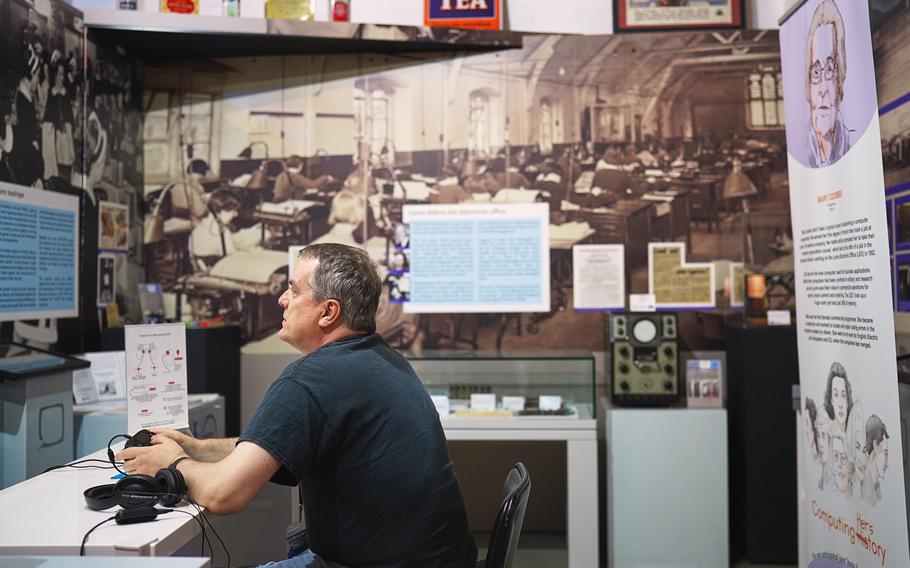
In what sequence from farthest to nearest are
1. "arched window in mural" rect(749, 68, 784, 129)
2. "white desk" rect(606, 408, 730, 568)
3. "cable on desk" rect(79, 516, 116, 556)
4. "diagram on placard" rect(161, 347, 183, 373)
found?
1. "arched window in mural" rect(749, 68, 784, 129)
2. "white desk" rect(606, 408, 730, 568)
3. "diagram on placard" rect(161, 347, 183, 373)
4. "cable on desk" rect(79, 516, 116, 556)

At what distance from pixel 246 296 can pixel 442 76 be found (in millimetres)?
1738

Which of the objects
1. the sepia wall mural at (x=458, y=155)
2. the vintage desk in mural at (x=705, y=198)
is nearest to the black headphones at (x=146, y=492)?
the sepia wall mural at (x=458, y=155)

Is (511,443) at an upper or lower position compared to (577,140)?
lower

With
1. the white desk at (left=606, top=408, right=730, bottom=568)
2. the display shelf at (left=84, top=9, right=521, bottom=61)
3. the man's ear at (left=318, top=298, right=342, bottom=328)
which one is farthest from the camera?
the display shelf at (left=84, top=9, right=521, bottom=61)

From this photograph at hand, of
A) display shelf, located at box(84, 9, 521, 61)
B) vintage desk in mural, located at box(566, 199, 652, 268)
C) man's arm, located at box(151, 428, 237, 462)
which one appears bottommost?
man's arm, located at box(151, 428, 237, 462)

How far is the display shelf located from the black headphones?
278cm

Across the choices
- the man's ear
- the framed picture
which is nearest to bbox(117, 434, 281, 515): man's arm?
the man's ear

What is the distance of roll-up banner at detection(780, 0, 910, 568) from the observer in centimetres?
210

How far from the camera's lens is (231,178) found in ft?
14.5

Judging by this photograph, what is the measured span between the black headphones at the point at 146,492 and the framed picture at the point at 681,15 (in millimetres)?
3611

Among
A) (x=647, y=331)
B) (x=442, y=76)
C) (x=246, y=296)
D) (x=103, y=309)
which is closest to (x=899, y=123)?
(x=647, y=331)

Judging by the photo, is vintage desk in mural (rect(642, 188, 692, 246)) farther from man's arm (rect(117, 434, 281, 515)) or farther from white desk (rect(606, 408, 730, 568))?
man's arm (rect(117, 434, 281, 515))

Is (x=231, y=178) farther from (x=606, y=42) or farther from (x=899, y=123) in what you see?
(x=899, y=123)

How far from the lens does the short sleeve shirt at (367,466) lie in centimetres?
178
